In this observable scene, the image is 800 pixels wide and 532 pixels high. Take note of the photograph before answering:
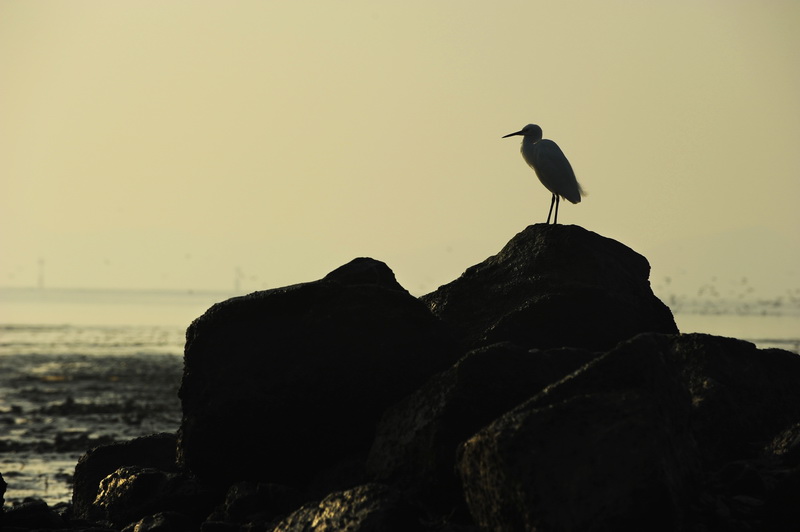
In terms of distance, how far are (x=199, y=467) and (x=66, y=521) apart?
4.49 ft

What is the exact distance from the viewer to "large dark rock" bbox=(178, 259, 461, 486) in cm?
988

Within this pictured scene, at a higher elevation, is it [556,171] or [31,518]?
[556,171]

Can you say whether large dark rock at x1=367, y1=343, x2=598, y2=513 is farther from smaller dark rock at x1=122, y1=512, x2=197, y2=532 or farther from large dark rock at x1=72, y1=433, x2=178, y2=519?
large dark rock at x1=72, y1=433, x2=178, y2=519

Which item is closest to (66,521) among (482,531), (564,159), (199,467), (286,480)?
(199,467)

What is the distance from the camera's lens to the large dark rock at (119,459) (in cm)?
1202

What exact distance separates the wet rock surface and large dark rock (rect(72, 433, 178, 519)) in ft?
0.09

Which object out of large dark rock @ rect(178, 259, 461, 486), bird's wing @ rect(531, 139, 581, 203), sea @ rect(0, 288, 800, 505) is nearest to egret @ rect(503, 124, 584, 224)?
bird's wing @ rect(531, 139, 581, 203)

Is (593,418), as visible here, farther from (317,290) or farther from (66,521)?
(66,521)

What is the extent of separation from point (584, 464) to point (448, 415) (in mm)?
1726

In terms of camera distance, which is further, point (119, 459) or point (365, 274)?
point (119, 459)

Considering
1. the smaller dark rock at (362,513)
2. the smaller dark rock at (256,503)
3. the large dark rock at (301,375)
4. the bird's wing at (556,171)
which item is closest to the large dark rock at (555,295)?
the large dark rock at (301,375)

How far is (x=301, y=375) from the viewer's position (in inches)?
388

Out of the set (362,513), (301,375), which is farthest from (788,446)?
(301,375)

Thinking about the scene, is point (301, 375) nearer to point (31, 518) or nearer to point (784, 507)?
point (31, 518)
